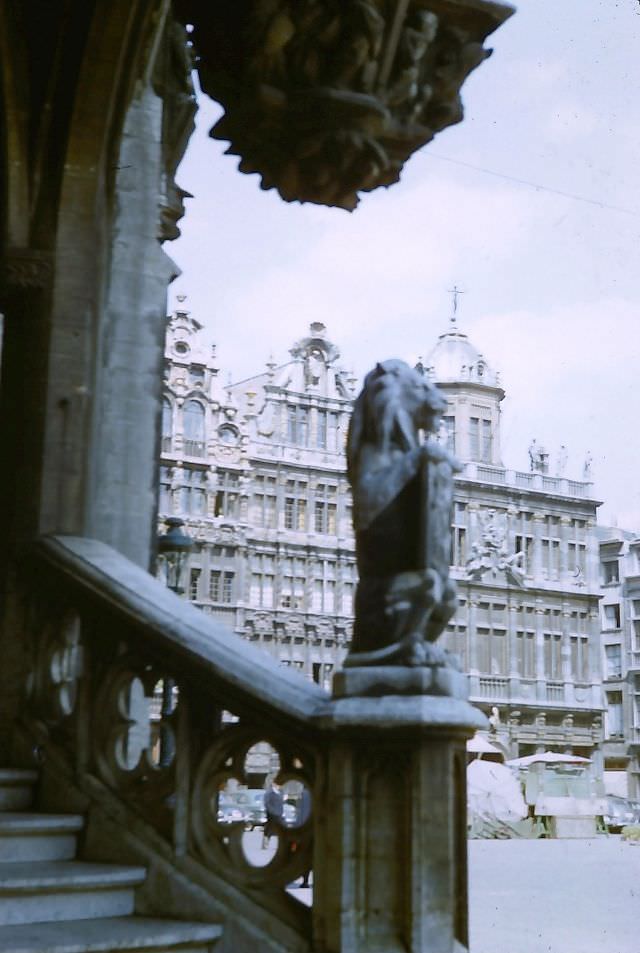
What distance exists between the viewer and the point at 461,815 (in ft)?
12.2

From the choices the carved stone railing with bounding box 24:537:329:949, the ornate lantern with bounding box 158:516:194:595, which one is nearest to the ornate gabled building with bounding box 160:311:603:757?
the ornate lantern with bounding box 158:516:194:595

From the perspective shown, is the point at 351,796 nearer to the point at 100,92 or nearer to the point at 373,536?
the point at 373,536

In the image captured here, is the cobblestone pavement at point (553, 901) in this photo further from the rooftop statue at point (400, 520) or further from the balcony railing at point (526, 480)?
the balcony railing at point (526, 480)

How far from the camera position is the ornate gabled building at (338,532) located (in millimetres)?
45125

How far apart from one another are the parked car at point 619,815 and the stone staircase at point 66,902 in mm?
35027

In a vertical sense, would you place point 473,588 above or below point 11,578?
above

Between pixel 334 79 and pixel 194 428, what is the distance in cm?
4027

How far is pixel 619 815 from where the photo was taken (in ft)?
132

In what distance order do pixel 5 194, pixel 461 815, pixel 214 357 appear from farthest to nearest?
pixel 214 357
pixel 5 194
pixel 461 815

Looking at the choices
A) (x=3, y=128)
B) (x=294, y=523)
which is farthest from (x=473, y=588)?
(x=3, y=128)

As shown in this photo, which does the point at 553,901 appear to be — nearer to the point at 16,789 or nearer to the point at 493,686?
the point at 16,789

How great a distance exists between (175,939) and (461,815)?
85 centimetres

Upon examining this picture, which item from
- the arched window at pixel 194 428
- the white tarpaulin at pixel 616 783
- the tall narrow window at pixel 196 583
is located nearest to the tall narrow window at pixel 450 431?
the arched window at pixel 194 428

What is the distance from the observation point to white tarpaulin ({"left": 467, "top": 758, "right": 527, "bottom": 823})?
30922 millimetres
